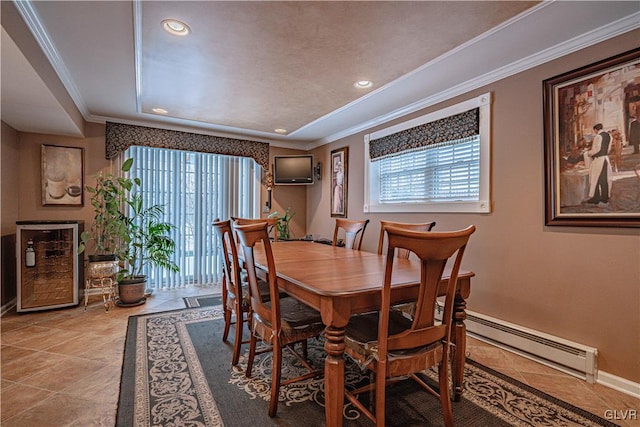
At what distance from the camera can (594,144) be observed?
215 centimetres

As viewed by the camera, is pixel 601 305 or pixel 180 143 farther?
pixel 180 143

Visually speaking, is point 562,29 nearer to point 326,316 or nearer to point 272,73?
point 272,73

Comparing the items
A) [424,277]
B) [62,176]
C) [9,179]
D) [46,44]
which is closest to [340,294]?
[424,277]

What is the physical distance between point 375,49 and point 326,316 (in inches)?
80.8

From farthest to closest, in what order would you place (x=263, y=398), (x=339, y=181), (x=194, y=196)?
(x=339, y=181) → (x=194, y=196) → (x=263, y=398)

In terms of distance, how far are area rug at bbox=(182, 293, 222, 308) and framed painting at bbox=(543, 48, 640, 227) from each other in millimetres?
3683

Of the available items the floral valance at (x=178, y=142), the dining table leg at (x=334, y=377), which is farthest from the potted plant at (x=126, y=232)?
the dining table leg at (x=334, y=377)

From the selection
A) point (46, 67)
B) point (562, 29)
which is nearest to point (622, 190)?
point (562, 29)

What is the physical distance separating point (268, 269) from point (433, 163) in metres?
2.50

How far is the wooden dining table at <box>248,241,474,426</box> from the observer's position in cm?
141

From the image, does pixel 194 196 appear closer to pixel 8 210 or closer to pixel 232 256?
pixel 8 210

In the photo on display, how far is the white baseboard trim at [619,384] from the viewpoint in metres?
1.96

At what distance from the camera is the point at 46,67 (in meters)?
2.44

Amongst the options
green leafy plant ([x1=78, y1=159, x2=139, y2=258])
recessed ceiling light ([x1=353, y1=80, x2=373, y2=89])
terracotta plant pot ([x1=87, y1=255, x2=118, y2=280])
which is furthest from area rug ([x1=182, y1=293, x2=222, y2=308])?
recessed ceiling light ([x1=353, y1=80, x2=373, y2=89])
